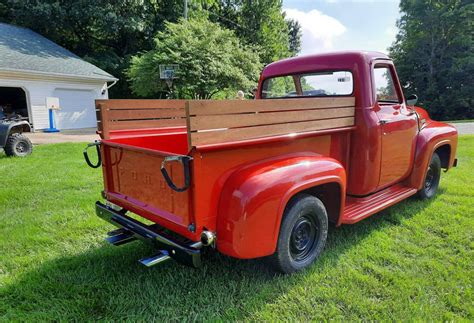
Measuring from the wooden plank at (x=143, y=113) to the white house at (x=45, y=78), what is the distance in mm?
13047

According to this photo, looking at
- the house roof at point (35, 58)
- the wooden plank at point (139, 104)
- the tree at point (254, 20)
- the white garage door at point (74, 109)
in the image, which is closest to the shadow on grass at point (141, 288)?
the wooden plank at point (139, 104)

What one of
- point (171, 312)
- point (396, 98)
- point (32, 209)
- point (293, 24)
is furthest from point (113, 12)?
point (293, 24)

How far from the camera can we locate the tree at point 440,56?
80.4ft

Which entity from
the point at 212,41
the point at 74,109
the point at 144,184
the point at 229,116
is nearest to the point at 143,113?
the point at 144,184

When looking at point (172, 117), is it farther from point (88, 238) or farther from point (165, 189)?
point (88, 238)

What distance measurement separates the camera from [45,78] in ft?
48.0

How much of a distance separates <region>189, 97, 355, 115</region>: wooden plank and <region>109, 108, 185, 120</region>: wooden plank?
141cm

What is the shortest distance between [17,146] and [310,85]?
302 inches

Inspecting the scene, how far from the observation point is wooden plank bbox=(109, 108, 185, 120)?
3.18 m

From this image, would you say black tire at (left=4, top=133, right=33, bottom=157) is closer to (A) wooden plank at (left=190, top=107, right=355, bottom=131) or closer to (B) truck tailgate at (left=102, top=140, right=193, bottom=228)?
(B) truck tailgate at (left=102, top=140, right=193, bottom=228)

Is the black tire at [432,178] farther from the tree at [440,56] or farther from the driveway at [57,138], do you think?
the tree at [440,56]

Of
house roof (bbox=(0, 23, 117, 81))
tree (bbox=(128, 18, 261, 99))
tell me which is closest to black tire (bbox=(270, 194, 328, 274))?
tree (bbox=(128, 18, 261, 99))

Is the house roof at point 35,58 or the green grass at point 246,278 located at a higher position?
the house roof at point 35,58

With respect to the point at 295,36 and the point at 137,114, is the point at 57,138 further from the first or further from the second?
the point at 295,36
